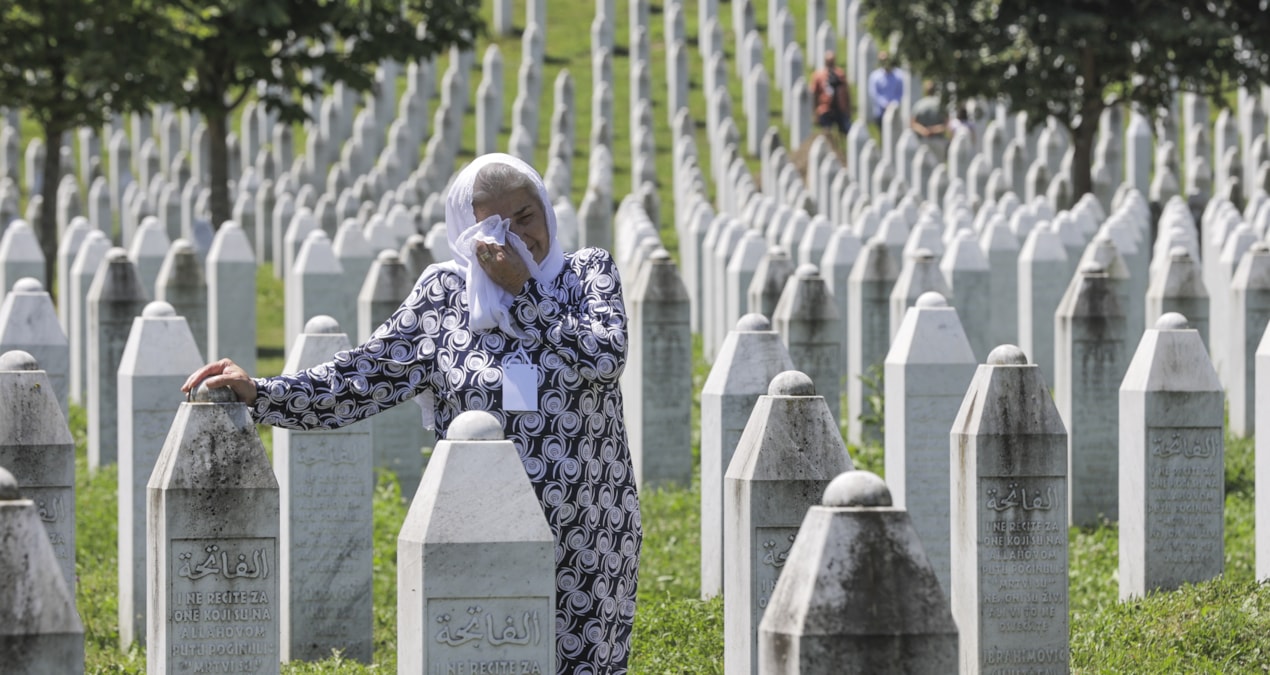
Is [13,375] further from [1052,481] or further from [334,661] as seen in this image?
[1052,481]

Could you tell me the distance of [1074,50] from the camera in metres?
24.6

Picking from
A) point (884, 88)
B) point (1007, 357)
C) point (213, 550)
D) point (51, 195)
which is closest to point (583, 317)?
point (213, 550)

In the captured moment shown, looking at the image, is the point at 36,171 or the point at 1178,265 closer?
the point at 1178,265

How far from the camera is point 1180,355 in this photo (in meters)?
8.77

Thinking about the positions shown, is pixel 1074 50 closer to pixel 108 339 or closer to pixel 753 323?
pixel 108 339

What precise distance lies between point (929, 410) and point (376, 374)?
3.88 meters

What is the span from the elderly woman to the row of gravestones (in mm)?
443

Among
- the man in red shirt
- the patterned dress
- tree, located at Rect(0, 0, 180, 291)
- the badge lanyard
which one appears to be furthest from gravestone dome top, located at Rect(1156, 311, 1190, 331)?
the man in red shirt

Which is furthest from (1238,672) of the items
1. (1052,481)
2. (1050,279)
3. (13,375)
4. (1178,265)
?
(1050,279)

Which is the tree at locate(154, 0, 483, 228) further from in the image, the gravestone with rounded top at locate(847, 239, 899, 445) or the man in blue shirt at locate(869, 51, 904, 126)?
the man in blue shirt at locate(869, 51, 904, 126)

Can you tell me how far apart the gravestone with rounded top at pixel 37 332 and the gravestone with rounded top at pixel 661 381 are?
323cm

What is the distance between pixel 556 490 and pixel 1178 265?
8.21 m

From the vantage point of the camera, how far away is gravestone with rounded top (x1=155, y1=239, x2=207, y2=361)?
49.0ft

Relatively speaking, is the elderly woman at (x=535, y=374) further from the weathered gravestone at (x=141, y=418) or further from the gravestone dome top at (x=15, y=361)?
the weathered gravestone at (x=141, y=418)
